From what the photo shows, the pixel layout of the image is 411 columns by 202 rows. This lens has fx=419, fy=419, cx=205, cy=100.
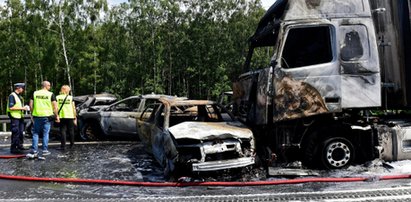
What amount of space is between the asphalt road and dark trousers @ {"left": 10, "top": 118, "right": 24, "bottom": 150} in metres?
1.14

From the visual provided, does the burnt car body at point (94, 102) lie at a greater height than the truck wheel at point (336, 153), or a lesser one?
greater

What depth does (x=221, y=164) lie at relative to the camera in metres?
6.75

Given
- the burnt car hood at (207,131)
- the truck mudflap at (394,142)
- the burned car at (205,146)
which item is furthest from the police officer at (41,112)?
the truck mudflap at (394,142)

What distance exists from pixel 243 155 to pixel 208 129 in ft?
2.39

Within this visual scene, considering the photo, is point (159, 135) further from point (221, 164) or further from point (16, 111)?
point (16, 111)

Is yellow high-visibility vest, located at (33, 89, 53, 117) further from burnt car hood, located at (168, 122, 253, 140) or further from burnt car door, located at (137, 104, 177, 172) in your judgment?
burnt car hood, located at (168, 122, 253, 140)

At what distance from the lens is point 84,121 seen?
1252 centimetres

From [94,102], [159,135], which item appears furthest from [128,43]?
[159,135]

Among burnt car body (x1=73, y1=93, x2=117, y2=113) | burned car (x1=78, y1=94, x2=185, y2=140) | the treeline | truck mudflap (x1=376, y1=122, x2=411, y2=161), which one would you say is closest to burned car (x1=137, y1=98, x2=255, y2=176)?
truck mudflap (x1=376, y1=122, x2=411, y2=161)

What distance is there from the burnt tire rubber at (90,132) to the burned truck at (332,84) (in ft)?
20.7

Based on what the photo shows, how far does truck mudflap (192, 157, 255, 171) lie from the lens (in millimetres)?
6637

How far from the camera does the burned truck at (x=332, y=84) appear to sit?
23.3 feet

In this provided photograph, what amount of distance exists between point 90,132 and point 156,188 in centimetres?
679

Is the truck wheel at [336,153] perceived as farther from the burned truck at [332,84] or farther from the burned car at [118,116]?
the burned car at [118,116]
